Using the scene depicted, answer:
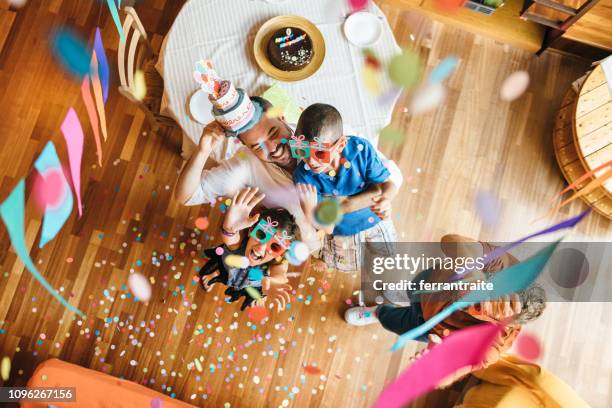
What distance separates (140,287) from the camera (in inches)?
96.5

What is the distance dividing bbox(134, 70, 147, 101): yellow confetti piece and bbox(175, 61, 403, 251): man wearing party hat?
0.62 meters

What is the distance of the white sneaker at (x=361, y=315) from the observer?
238cm

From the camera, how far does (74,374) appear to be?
2.13 m

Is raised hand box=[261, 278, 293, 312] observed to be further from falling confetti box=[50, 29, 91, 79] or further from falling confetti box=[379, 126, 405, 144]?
falling confetti box=[50, 29, 91, 79]

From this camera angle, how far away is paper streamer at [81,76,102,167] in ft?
8.52

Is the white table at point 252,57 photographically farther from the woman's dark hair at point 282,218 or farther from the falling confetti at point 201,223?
the falling confetti at point 201,223

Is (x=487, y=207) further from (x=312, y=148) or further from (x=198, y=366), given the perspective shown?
(x=198, y=366)

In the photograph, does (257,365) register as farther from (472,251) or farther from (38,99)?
(38,99)

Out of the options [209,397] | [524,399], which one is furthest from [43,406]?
[524,399]

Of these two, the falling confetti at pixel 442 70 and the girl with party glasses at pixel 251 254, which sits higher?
the falling confetti at pixel 442 70

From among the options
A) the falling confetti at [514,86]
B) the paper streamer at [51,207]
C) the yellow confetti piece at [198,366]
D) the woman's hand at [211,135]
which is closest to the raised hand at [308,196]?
the woman's hand at [211,135]

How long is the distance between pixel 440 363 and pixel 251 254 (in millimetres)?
1038

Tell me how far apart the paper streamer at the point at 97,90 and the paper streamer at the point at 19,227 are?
55cm

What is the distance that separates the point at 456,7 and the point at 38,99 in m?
2.59
